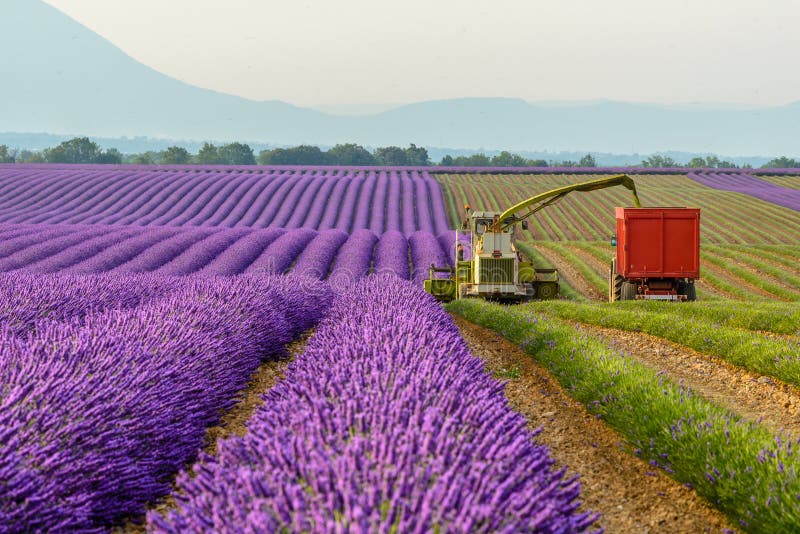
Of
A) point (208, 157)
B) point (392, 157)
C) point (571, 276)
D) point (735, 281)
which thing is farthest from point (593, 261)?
point (208, 157)

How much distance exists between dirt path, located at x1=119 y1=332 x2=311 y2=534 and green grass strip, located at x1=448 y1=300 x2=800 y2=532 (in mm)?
2971

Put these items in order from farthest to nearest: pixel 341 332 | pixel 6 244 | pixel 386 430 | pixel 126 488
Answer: pixel 6 244
pixel 341 332
pixel 126 488
pixel 386 430

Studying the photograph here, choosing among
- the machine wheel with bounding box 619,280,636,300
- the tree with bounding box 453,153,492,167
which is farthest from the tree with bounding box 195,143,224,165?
the machine wheel with bounding box 619,280,636,300

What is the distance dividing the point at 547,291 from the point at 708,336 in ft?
24.1

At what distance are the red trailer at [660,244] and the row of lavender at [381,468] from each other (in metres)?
11.3

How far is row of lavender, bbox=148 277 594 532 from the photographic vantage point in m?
2.58

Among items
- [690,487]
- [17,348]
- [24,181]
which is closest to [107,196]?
[24,181]

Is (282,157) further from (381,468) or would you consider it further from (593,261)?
(381,468)

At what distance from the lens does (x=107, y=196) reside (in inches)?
1634

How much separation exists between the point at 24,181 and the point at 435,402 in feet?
156

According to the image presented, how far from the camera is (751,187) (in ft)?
159

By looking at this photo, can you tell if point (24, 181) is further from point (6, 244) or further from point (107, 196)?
point (6, 244)

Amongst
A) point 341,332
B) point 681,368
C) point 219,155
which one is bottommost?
point 681,368

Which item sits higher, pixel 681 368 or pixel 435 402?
pixel 435 402
